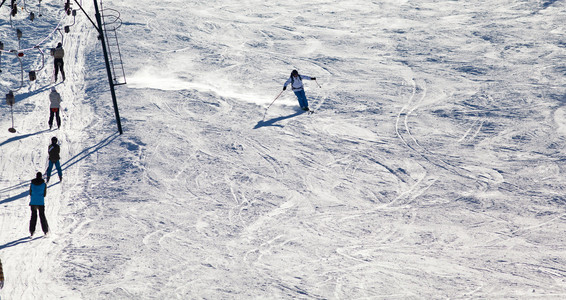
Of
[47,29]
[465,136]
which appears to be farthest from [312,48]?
[47,29]

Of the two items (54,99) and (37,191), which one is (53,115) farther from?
(37,191)

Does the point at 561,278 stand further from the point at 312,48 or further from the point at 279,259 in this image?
the point at 312,48

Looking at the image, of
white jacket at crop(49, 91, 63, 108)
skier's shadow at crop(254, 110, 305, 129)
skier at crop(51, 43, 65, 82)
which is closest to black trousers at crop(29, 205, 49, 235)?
white jacket at crop(49, 91, 63, 108)

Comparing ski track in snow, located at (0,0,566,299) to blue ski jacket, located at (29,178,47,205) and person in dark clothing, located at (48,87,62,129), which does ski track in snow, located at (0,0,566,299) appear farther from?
blue ski jacket, located at (29,178,47,205)

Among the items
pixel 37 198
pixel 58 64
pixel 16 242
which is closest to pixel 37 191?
pixel 37 198

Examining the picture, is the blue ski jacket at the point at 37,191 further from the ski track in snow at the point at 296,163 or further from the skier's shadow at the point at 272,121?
the skier's shadow at the point at 272,121

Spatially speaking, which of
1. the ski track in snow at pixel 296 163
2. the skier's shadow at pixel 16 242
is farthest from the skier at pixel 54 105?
the skier's shadow at pixel 16 242
